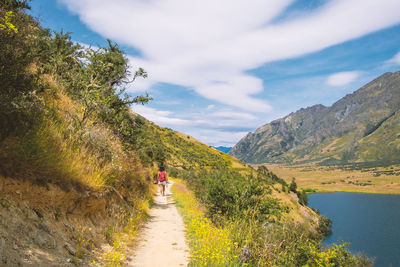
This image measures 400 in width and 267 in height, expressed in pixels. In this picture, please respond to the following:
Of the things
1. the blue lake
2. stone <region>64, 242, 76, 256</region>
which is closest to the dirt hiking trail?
stone <region>64, 242, 76, 256</region>

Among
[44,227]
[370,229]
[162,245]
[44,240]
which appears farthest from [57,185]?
[370,229]

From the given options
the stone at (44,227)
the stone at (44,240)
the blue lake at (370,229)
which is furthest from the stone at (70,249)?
the blue lake at (370,229)

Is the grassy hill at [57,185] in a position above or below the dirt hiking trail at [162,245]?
above

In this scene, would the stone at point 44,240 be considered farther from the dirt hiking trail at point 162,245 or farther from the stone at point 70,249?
the dirt hiking trail at point 162,245

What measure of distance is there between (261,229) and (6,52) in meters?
7.90

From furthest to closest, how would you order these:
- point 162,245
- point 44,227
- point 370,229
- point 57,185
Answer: point 370,229, point 162,245, point 57,185, point 44,227

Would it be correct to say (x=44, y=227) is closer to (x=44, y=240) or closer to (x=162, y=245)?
(x=44, y=240)

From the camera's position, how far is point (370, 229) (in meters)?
66.8

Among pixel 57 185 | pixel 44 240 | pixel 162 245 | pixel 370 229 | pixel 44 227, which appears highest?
pixel 57 185

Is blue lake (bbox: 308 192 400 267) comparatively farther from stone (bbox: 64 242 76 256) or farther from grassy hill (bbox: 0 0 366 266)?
stone (bbox: 64 242 76 256)

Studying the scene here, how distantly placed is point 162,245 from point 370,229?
3198 inches

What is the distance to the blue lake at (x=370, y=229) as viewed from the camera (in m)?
48.7

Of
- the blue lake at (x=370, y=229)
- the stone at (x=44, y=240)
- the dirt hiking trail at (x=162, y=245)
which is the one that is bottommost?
the blue lake at (x=370, y=229)

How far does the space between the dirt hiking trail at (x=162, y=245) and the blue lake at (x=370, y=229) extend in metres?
38.1
